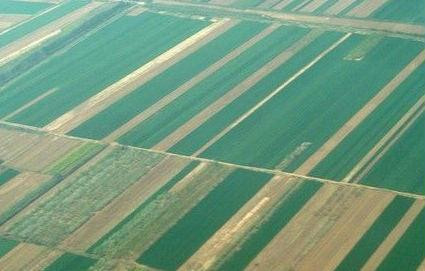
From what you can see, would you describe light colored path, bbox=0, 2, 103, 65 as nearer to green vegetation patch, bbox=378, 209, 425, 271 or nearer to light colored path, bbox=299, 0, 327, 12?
light colored path, bbox=299, 0, 327, 12

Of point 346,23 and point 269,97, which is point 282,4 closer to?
point 346,23

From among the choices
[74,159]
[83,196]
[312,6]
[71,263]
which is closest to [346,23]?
[312,6]

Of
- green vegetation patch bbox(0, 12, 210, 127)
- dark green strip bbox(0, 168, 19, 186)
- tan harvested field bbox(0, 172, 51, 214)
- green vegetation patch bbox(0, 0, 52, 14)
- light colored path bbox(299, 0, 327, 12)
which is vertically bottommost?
tan harvested field bbox(0, 172, 51, 214)

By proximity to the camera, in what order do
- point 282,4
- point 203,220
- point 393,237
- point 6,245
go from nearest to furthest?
point 393,237 < point 203,220 < point 6,245 < point 282,4

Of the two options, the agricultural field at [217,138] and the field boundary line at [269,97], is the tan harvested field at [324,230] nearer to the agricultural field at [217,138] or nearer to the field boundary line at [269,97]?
the agricultural field at [217,138]

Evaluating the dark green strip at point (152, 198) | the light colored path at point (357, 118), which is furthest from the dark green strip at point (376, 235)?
the dark green strip at point (152, 198)

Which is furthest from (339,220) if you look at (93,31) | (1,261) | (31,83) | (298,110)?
(93,31)

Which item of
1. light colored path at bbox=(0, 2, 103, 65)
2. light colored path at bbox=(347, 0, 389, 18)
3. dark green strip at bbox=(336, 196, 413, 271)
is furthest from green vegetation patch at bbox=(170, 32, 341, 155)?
light colored path at bbox=(0, 2, 103, 65)
